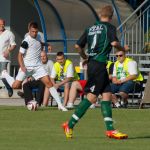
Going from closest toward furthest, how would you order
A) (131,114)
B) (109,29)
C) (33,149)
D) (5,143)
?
1. (33,149)
2. (5,143)
3. (109,29)
4. (131,114)

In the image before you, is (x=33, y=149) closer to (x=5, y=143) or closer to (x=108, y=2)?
(x=5, y=143)

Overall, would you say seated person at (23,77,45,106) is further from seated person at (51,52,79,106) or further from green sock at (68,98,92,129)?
green sock at (68,98,92,129)

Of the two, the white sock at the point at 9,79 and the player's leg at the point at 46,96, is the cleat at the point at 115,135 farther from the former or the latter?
the player's leg at the point at 46,96

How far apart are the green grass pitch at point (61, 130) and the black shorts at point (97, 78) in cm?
71

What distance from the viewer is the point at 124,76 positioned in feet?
71.6

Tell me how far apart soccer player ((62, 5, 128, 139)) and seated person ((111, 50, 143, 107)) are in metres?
7.65

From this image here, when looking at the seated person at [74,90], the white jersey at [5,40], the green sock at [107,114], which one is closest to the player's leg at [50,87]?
the seated person at [74,90]

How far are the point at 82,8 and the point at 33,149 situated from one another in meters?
18.2

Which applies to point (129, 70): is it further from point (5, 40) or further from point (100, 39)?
point (100, 39)

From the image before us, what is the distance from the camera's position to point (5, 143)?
12.6 m

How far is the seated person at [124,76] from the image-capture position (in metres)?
21.6

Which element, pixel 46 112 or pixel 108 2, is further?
pixel 108 2

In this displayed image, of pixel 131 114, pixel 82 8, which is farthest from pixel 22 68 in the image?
pixel 82 8

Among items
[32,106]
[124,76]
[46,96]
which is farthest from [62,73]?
[32,106]
